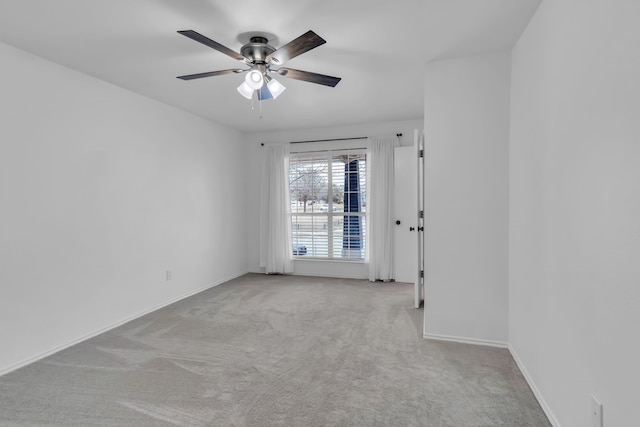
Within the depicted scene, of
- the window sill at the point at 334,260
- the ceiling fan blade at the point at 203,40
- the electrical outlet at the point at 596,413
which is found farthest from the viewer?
the window sill at the point at 334,260

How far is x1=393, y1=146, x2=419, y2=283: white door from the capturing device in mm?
5129

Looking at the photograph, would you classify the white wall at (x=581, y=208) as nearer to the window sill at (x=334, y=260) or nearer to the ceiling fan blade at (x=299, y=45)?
the ceiling fan blade at (x=299, y=45)

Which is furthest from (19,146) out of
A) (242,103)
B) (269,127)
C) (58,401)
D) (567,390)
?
(567,390)

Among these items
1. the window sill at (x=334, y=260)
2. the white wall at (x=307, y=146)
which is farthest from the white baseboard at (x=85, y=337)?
the window sill at (x=334, y=260)

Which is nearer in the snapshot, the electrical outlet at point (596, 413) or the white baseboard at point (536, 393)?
the electrical outlet at point (596, 413)

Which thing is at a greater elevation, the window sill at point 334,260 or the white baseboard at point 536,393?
the window sill at point 334,260

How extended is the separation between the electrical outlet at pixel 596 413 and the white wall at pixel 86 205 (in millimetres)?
3648

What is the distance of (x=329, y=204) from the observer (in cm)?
564

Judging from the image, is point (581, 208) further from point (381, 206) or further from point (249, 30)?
point (381, 206)

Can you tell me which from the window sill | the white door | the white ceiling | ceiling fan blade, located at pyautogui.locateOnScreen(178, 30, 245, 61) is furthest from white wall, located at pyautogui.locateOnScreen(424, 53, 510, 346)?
the window sill

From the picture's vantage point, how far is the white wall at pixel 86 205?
8.55 feet

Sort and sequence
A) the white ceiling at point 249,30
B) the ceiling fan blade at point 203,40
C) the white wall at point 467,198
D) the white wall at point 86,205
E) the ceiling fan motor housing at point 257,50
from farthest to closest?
1. the white wall at point 467,198
2. the white wall at point 86,205
3. the ceiling fan motor housing at point 257,50
4. the white ceiling at point 249,30
5. the ceiling fan blade at point 203,40

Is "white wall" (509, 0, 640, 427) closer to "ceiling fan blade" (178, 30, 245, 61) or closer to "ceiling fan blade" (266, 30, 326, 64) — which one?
"ceiling fan blade" (266, 30, 326, 64)

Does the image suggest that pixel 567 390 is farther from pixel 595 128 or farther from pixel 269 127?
pixel 269 127
